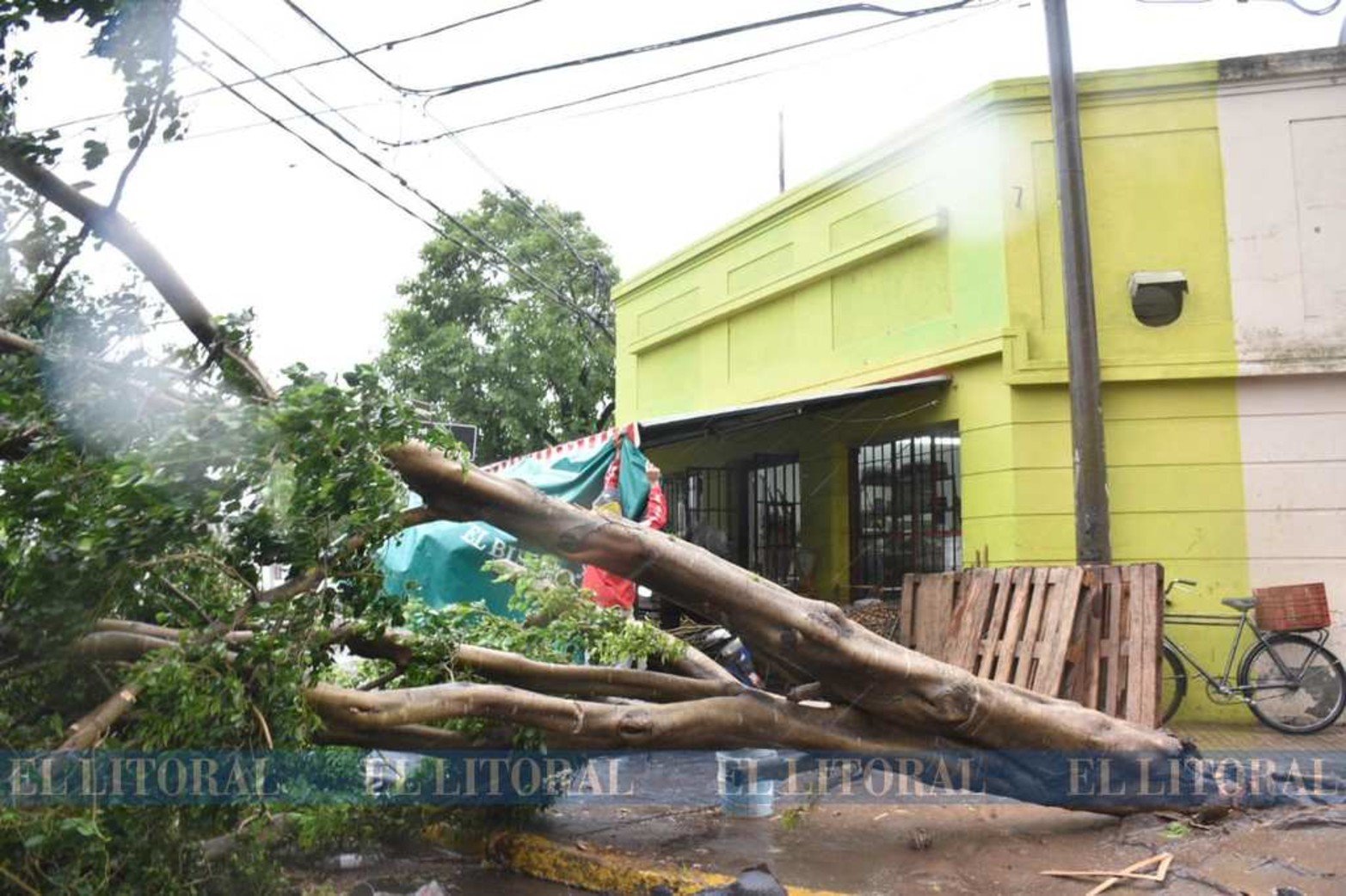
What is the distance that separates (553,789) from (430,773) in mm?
643

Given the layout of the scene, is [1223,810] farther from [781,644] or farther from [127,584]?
[127,584]

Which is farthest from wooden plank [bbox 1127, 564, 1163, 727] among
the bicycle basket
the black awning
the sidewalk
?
the black awning

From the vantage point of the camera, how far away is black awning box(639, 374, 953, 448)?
9859 millimetres

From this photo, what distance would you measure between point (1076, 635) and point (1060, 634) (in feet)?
0.34

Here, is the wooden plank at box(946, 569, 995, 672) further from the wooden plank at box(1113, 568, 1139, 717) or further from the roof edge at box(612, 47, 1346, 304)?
the roof edge at box(612, 47, 1346, 304)

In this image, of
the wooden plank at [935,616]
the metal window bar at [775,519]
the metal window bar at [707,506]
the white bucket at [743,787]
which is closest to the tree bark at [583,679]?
the white bucket at [743,787]

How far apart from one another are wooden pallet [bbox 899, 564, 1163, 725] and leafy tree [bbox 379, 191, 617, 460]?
14.0 m

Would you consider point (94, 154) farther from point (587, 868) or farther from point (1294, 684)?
point (1294, 684)

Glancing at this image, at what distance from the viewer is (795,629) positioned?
5.04m

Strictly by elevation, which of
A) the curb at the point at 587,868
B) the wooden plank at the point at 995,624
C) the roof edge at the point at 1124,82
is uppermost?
the roof edge at the point at 1124,82

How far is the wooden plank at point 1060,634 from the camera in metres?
6.82

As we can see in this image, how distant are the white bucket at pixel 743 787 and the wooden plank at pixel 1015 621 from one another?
1872 mm

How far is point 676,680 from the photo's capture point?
5.50m

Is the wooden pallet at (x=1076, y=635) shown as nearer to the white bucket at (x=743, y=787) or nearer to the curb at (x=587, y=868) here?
the white bucket at (x=743, y=787)
